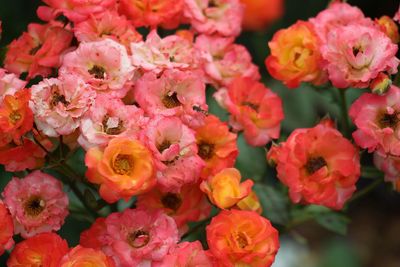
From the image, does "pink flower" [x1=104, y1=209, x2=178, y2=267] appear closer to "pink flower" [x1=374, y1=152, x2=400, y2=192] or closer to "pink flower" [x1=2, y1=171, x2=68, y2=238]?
"pink flower" [x1=2, y1=171, x2=68, y2=238]

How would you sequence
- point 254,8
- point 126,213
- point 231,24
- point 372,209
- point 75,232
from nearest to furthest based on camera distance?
point 126,213, point 231,24, point 75,232, point 254,8, point 372,209

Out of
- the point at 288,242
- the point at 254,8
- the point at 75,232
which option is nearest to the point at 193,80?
the point at 75,232

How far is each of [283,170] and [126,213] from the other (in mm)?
201

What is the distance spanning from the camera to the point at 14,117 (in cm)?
86

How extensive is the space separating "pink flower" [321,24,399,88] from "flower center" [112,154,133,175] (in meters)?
0.27

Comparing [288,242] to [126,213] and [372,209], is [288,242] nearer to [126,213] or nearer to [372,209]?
[372,209]

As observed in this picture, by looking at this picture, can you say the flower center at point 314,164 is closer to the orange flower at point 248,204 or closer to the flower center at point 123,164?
the orange flower at point 248,204

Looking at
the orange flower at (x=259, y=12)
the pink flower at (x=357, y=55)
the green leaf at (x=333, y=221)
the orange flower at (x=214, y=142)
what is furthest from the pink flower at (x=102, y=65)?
the orange flower at (x=259, y=12)

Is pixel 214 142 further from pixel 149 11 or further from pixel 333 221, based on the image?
pixel 333 221

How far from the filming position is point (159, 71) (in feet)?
3.09

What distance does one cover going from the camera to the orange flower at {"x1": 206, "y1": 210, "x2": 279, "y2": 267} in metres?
0.87

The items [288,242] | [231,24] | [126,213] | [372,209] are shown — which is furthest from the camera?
[372,209]

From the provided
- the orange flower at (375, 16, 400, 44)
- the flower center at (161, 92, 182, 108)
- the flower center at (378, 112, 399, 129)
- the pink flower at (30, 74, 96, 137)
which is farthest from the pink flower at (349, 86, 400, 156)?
the pink flower at (30, 74, 96, 137)

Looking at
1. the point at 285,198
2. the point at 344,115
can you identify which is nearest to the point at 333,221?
the point at 285,198
